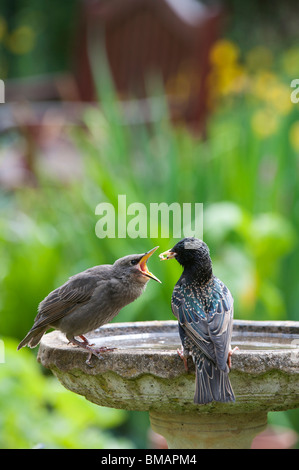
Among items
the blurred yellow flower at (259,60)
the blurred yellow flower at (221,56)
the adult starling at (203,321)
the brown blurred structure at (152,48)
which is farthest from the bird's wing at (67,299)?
the blurred yellow flower at (259,60)

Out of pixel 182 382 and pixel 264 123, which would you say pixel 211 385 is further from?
pixel 264 123

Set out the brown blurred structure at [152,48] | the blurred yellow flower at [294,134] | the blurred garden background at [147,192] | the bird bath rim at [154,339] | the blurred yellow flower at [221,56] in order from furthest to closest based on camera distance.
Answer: the brown blurred structure at [152,48]
the blurred yellow flower at [221,56]
the blurred yellow flower at [294,134]
the blurred garden background at [147,192]
the bird bath rim at [154,339]

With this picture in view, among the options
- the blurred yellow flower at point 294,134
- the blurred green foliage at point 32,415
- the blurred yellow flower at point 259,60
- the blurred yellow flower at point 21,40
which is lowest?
the blurred green foliage at point 32,415

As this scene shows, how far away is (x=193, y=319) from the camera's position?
1958 mm

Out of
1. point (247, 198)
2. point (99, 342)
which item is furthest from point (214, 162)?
point (99, 342)

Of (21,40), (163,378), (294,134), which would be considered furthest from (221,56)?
(21,40)

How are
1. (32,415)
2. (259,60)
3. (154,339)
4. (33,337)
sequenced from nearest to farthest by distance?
(33,337) < (154,339) < (32,415) < (259,60)

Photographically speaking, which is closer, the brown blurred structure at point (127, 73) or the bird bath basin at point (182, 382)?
the bird bath basin at point (182, 382)

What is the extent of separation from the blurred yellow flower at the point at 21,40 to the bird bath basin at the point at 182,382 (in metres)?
8.69

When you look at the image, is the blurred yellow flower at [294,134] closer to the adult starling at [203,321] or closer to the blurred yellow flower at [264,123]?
the blurred yellow flower at [264,123]

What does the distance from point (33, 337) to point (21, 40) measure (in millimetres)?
8943

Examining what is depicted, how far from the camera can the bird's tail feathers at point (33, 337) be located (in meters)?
2.20
